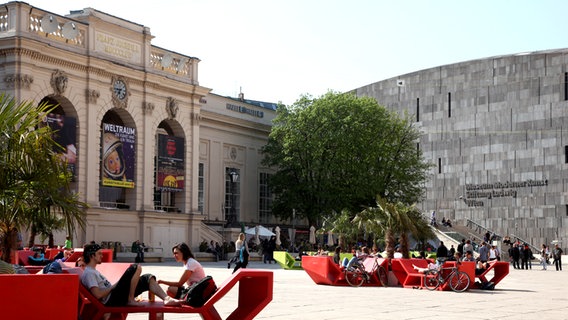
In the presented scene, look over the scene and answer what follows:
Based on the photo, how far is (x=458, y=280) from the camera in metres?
23.2

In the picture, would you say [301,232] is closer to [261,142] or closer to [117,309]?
[261,142]

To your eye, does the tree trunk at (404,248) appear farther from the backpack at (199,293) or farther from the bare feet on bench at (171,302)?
the bare feet on bench at (171,302)

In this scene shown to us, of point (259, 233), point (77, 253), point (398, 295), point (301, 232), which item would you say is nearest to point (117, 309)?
point (398, 295)

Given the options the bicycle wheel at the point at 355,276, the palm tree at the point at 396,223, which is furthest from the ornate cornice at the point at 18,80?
the bicycle wheel at the point at 355,276

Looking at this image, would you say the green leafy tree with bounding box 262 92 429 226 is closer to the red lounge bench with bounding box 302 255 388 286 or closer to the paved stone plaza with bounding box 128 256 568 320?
the red lounge bench with bounding box 302 255 388 286

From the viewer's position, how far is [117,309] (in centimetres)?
1081

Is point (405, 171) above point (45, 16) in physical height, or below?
below

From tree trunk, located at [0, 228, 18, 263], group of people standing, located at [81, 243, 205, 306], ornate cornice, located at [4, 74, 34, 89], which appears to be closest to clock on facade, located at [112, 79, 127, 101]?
ornate cornice, located at [4, 74, 34, 89]

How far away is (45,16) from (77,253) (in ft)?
69.1

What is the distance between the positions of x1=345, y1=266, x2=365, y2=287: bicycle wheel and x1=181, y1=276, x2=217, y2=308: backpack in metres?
14.1

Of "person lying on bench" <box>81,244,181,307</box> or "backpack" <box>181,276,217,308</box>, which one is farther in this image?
"backpack" <box>181,276,217,308</box>

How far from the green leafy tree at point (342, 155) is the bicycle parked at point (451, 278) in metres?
34.7

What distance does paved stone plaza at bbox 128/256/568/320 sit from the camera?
49.6ft

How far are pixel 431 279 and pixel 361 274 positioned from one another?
255 cm
